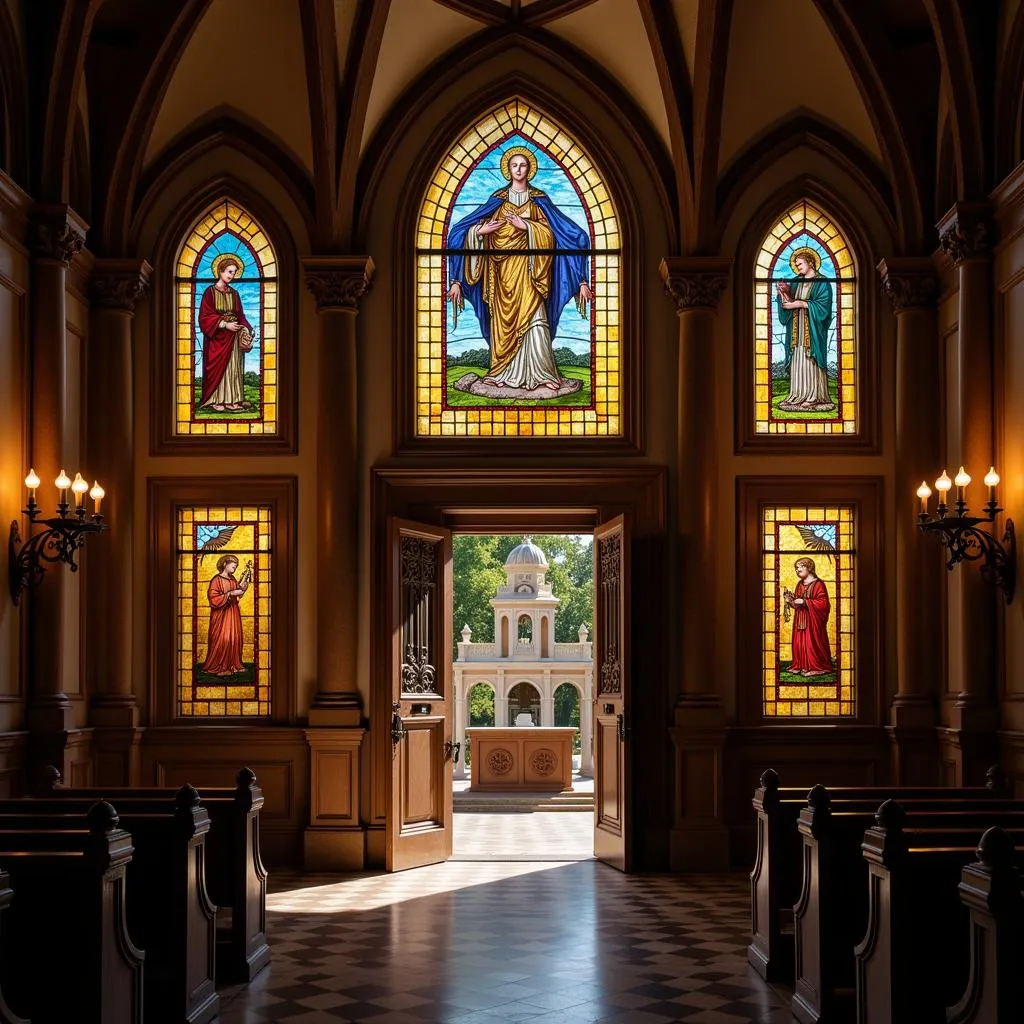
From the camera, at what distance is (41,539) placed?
962 centimetres

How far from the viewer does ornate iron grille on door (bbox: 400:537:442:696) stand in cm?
1180

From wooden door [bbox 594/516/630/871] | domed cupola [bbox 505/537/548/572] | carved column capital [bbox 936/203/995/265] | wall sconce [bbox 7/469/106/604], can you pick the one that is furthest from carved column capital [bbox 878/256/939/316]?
domed cupola [bbox 505/537/548/572]

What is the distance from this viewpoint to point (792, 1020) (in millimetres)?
6664

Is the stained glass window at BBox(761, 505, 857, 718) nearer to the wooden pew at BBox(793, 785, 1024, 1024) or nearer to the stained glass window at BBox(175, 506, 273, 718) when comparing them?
the stained glass window at BBox(175, 506, 273, 718)

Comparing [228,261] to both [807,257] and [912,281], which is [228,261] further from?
[912,281]

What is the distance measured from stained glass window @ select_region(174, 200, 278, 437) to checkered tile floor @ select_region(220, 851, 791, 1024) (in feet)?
13.1

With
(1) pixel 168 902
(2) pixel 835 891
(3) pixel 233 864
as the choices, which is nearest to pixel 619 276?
(3) pixel 233 864

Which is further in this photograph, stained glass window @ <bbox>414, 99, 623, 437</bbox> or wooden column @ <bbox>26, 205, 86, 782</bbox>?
stained glass window @ <bbox>414, 99, 623, 437</bbox>

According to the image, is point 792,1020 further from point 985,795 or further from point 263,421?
point 263,421

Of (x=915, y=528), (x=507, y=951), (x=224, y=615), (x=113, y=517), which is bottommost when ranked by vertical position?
(x=507, y=951)

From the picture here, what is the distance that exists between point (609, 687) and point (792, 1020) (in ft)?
17.9

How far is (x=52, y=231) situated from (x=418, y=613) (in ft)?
14.1

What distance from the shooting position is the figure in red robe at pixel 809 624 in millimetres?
11898

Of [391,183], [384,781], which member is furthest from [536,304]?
[384,781]
